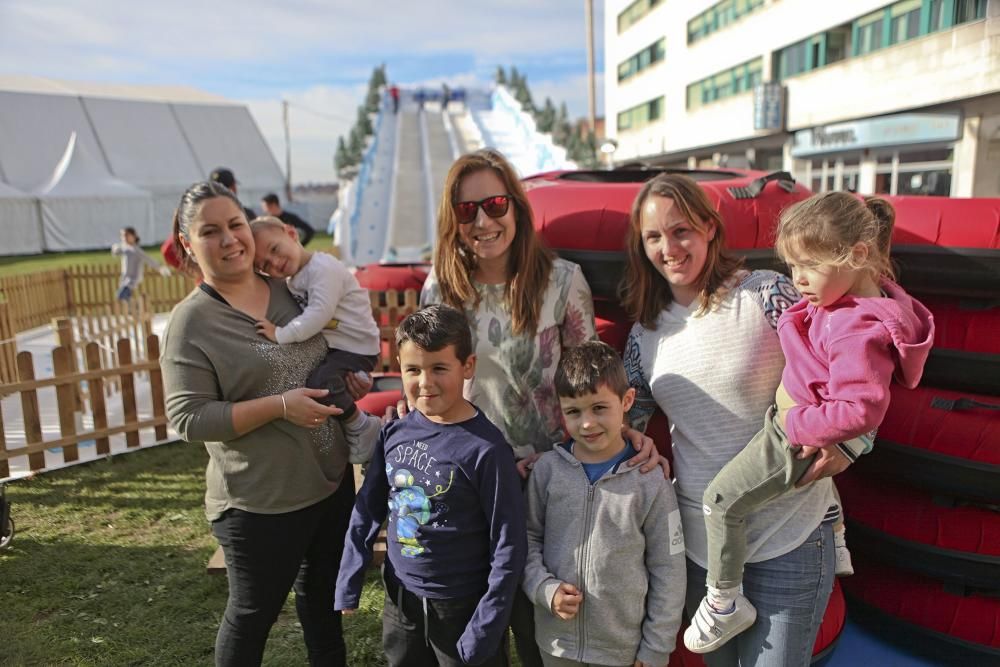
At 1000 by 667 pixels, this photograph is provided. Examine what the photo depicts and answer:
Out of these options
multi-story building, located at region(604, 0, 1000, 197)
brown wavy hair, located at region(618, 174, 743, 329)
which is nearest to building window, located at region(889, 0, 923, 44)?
multi-story building, located at region(604, 0, 1000, 197)

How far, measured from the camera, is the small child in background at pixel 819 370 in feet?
5.69

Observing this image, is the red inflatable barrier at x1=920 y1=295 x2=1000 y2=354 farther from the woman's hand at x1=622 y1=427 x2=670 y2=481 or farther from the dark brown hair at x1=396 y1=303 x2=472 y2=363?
the dark brown hair at x1=396 y1=303 x2=472 y2=363

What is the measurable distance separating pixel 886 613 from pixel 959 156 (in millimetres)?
17452

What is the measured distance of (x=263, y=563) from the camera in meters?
2.41

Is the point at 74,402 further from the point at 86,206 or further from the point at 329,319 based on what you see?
the point at 86,206

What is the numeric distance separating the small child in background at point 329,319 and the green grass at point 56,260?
1823cm

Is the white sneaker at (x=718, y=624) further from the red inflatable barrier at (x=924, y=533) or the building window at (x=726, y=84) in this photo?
the building window at (x=726, y=84)

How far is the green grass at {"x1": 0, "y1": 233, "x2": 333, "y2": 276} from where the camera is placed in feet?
71.9

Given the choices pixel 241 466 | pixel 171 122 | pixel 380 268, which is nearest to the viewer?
pixel 241 466

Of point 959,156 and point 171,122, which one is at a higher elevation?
point 171,122

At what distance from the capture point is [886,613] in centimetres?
266

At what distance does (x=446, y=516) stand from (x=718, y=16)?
29.8m

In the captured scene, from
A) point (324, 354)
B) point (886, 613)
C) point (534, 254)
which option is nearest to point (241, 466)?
point (324, 354)

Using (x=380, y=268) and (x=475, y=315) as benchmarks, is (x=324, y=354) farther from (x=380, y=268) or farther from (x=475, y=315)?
(x=380, y=268)
